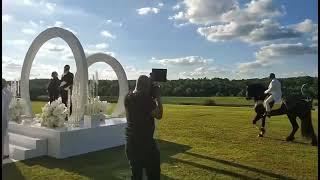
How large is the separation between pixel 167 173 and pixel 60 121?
3.41 meters

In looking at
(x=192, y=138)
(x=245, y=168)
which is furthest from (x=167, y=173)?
(x=192, y=138)

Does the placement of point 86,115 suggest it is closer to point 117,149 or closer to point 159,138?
point 117,149

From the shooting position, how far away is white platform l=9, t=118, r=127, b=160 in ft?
27.2

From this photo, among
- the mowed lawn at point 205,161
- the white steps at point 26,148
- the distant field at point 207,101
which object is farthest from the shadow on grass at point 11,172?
the distant field at point 207,101

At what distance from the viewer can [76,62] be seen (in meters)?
10.2

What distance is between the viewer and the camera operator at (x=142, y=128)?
15.5ft

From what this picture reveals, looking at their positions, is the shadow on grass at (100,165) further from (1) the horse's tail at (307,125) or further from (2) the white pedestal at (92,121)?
(1) the horse's tail at (307,125)

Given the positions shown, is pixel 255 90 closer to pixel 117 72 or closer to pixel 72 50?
pixel 117 72

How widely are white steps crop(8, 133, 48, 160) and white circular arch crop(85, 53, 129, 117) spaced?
12.8ft

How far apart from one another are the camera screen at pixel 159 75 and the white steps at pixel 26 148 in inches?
148

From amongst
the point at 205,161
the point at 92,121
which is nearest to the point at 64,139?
the point at 92,121

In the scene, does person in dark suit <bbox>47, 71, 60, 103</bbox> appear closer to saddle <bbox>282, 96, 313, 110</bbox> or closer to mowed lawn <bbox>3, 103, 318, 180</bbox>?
mowed lawn <bbox>3, 103, 318, 180</bbox>

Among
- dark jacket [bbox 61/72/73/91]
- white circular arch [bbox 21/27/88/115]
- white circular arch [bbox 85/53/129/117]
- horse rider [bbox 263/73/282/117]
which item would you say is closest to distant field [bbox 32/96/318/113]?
white circular arch [bbox 85/53/129/117]

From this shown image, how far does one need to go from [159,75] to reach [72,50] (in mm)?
4872
